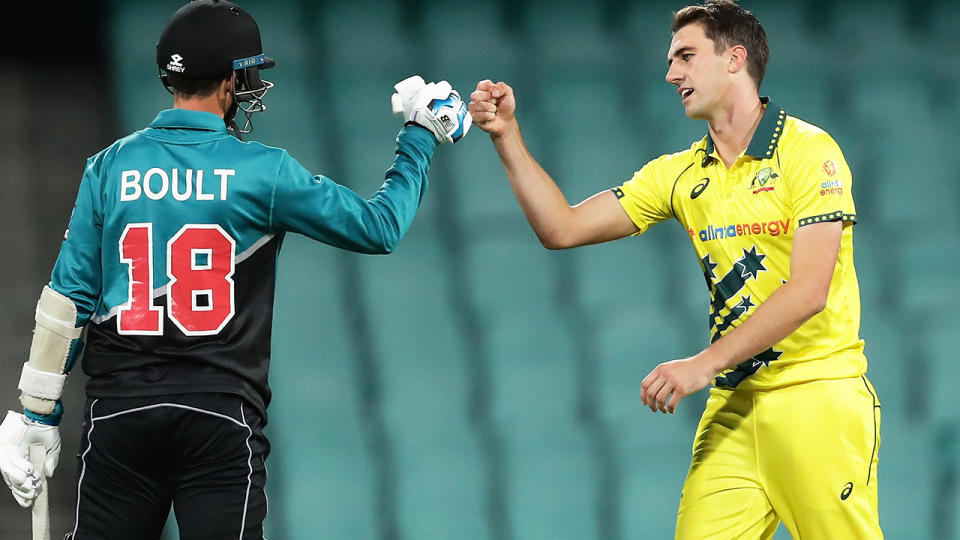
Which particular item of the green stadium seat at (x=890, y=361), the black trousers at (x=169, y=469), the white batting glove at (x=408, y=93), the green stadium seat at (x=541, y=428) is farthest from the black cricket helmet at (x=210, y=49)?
the green stadium seat at (x=890, y=361)

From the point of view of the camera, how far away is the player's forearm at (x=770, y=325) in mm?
2199

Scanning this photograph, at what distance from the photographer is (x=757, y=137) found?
8.05ft

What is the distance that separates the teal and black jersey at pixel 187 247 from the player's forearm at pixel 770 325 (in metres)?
0.76

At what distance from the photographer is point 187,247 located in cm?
192

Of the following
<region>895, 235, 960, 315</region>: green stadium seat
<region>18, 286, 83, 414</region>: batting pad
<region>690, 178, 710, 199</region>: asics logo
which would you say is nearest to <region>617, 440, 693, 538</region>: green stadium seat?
<region>895, 235, 960, 315</region>: green stadium seat

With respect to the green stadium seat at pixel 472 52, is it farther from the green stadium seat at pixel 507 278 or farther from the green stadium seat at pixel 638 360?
the green stadium seat at pixel 638 360

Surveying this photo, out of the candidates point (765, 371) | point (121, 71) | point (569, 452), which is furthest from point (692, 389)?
point (121, 71)

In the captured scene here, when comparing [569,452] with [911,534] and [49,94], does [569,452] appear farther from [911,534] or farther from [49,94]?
[49,94]

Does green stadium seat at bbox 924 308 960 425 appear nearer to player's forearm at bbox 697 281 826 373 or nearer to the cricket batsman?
player's forearm at bbox 697 281 826 373

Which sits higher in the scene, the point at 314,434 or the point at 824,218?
the point at 824,218

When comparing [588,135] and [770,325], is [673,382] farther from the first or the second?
[588,135]

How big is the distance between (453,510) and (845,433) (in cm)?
188

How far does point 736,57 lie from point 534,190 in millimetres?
571

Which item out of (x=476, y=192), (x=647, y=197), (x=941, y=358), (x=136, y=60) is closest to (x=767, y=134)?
(x=647, y=197)
